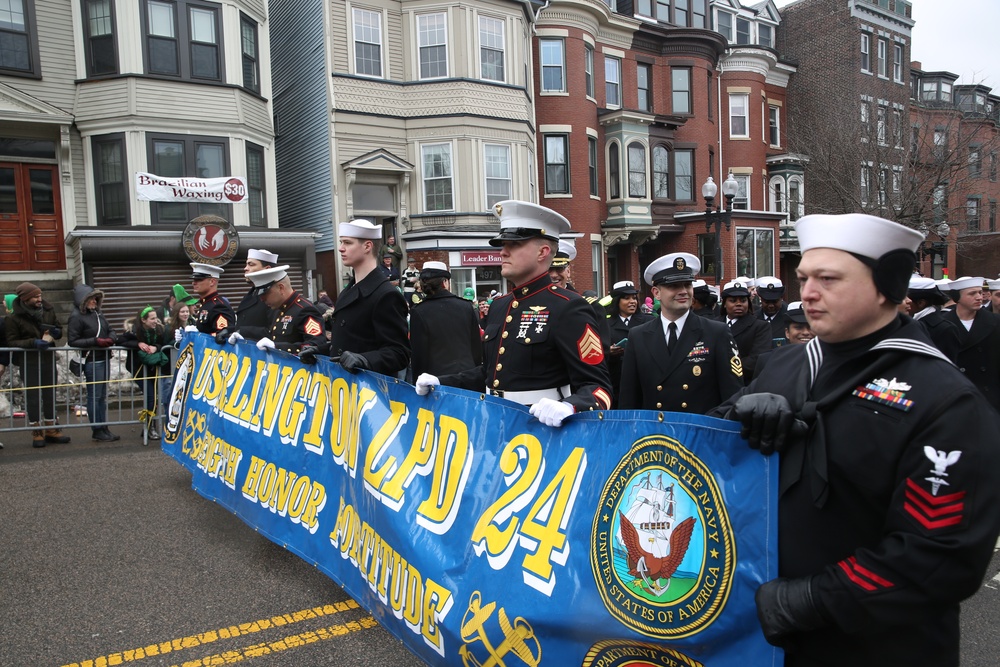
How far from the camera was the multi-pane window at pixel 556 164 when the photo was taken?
1030 inches

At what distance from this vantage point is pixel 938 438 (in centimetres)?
170

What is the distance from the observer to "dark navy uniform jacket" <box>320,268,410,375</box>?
528cm

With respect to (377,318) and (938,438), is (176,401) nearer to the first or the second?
(377,318)

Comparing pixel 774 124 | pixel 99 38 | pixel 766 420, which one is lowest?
pixel 766 420

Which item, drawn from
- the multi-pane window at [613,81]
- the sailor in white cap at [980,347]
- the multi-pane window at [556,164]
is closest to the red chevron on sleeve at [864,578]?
the sailor in white cap at [980,347]

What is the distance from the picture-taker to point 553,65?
2583 centimetres

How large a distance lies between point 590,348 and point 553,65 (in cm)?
2425

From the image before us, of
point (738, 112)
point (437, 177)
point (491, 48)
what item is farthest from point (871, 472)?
point (738, 112)

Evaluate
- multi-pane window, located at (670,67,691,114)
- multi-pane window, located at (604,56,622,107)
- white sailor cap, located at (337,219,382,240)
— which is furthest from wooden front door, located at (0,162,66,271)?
multi-pane window, located at (670,67,691,114)

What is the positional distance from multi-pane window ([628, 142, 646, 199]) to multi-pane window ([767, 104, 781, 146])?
1031cm

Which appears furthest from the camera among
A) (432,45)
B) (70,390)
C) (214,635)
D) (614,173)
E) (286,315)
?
(614,173)

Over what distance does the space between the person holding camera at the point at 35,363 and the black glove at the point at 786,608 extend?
371 inches

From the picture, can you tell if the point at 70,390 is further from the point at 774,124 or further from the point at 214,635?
the point at 774,124

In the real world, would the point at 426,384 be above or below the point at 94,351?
above
